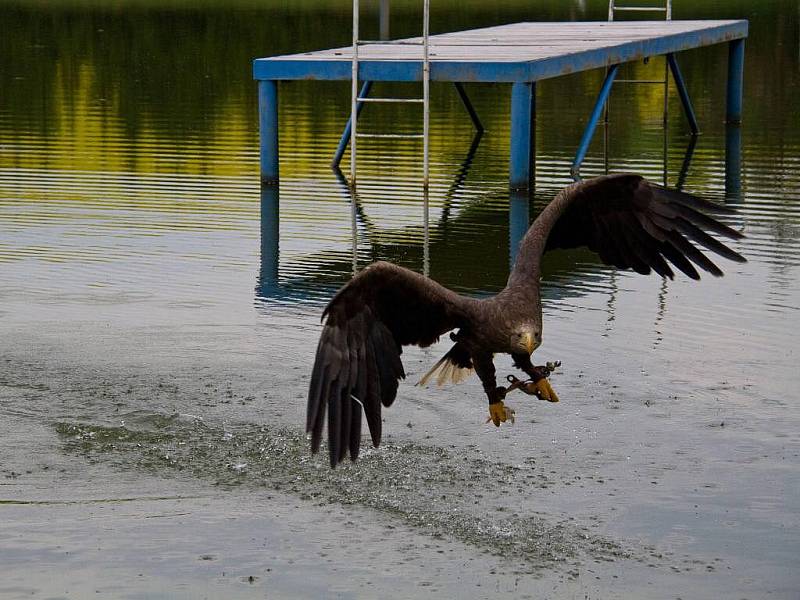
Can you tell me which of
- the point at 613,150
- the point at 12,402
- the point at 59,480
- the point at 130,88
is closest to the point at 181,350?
the point at 12,402

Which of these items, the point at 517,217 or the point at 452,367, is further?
the point at 517,217

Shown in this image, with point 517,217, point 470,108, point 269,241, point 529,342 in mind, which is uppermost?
point 470,108

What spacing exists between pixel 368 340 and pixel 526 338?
0.73 m

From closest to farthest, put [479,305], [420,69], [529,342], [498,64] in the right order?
[529,342] → [479,305] → [498,64] → [420,69]

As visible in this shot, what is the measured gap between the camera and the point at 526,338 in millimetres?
7539

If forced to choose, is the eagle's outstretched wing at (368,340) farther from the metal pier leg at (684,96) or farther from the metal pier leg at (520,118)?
the metal pier leg at (684,96)

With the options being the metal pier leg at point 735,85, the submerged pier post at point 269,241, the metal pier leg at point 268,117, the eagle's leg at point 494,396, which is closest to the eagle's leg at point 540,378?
the eagle's leg at point 494,396

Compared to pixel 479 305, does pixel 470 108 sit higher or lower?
higher

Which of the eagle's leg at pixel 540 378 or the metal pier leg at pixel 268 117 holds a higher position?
the metal pier leg at pixel 268 117

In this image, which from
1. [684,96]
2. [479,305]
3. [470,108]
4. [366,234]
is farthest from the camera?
[470,108]

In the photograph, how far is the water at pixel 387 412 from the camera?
7215 millimetres

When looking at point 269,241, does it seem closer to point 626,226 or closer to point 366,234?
point 366,234

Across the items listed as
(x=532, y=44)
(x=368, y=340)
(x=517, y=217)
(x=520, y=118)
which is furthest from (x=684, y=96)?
(x=368, y=340)

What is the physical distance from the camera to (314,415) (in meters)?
7.06
